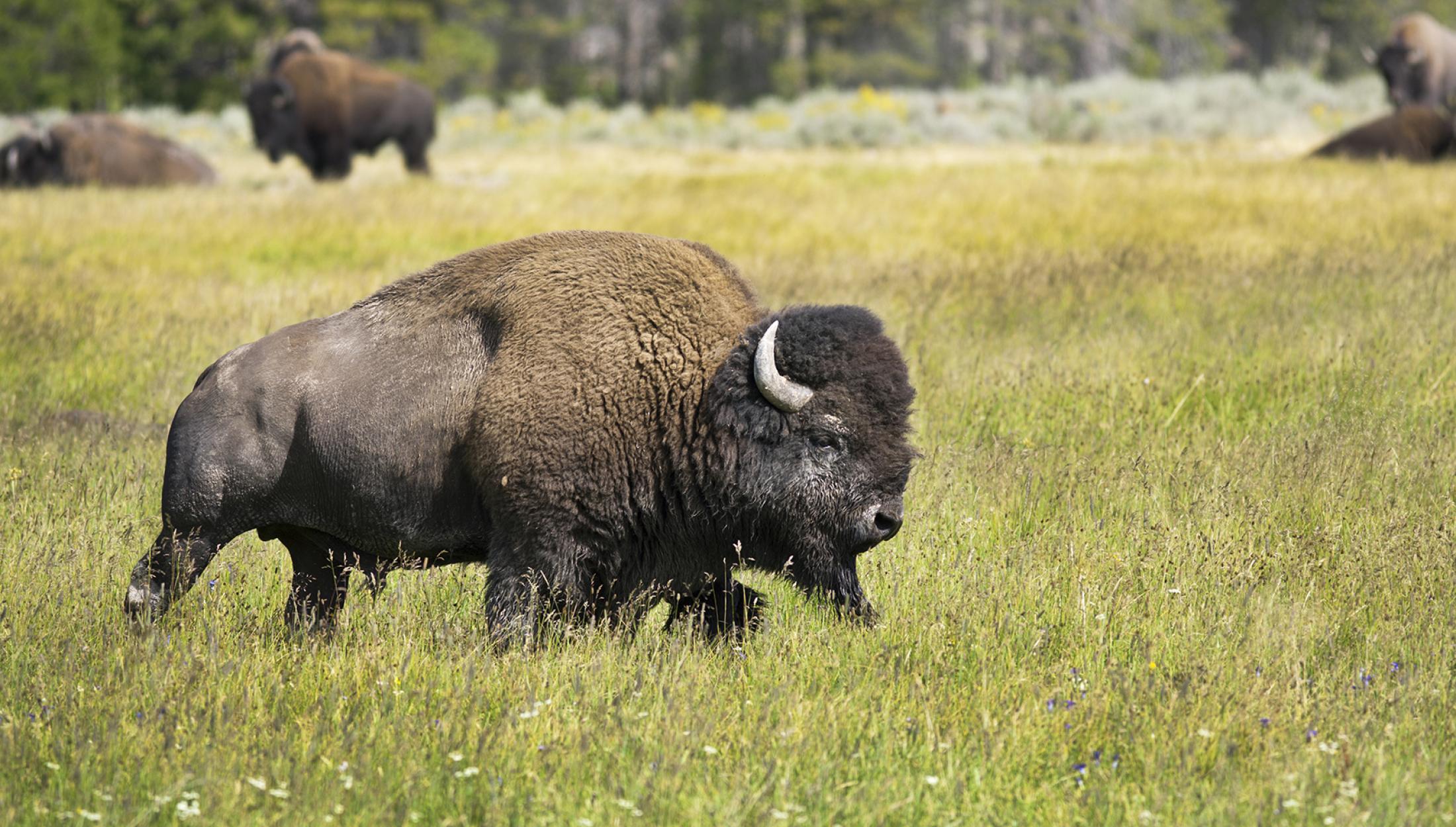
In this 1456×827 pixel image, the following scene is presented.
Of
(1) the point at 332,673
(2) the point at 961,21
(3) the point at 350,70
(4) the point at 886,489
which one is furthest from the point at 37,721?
(2) the point at 961,21

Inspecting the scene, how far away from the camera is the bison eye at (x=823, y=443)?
4.86 metres

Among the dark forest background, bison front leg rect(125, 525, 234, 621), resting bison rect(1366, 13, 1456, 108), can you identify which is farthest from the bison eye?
the dark forest background

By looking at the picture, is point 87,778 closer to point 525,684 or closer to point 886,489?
point 525,684

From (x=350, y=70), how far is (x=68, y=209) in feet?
30.3

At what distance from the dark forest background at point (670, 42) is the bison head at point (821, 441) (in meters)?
40.7

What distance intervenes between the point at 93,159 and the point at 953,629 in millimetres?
21956

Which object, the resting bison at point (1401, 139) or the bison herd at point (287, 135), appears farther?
the bison herd at point (287, 135)

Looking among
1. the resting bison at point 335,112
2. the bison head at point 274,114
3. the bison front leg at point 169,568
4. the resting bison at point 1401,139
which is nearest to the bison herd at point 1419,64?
the resting bison at point 1401,139

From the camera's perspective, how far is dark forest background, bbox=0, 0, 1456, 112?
43531 millimetres

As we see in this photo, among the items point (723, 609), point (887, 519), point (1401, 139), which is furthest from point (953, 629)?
point (1401, 139)

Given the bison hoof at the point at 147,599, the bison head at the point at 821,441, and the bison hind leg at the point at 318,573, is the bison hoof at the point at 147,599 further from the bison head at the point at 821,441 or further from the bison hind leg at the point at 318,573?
the bison head at the point at 821,441

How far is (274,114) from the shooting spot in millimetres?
24484

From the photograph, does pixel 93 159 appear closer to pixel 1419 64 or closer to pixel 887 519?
pixel 887 519

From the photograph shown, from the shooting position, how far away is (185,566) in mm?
5035
